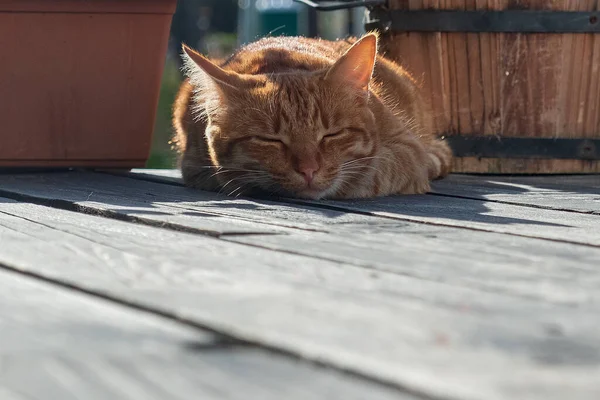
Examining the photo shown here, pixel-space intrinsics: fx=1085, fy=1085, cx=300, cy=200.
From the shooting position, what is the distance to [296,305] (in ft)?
5.56

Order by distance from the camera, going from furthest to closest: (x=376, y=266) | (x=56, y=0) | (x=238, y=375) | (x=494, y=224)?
(x=56, y=0) → (x=494, y=224) → (x=376, y=266) → (x=238, y=375)

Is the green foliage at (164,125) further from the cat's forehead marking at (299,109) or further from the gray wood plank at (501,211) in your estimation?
the gray wood plank at (501,211)

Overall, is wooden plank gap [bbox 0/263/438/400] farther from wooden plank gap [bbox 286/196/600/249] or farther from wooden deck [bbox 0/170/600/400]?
wooden plank gap [bbox 286/196/600/249]

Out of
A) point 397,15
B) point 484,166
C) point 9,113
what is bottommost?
point 484,166

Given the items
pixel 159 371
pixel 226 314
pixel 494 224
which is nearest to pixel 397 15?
pixel 494 224

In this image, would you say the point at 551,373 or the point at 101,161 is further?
the point at 101,161

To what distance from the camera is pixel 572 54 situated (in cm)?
491

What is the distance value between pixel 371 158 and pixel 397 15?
50.2 inches

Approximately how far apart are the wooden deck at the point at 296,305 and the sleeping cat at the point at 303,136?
0.72 metres

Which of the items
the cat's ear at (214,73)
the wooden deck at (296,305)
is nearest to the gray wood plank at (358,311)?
the wooden deck at (296,305)

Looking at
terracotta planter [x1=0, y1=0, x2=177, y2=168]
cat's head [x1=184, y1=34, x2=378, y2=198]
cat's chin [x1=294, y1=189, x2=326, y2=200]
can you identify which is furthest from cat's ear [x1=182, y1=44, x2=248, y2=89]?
terracotta planter [x1=0, y1=0, x2=177, y2=168]

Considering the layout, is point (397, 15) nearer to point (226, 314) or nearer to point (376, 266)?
point (376, 266)

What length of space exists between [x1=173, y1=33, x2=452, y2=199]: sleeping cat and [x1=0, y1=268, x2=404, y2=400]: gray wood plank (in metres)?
2.26

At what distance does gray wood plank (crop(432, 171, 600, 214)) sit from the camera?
3.63 m
